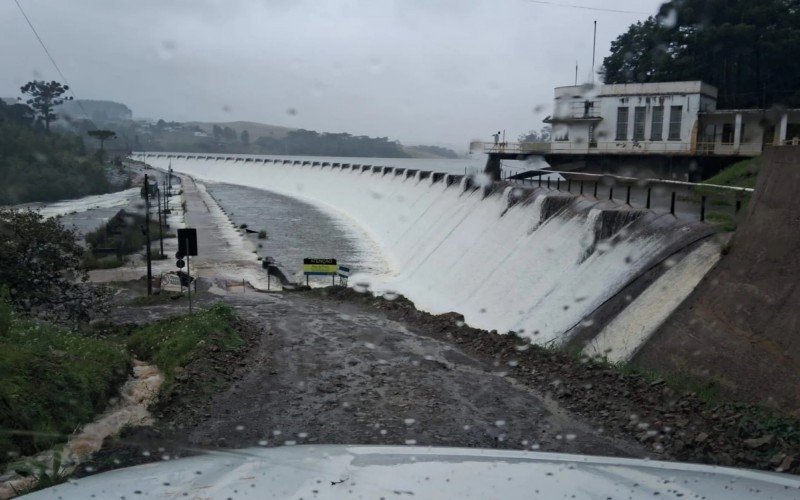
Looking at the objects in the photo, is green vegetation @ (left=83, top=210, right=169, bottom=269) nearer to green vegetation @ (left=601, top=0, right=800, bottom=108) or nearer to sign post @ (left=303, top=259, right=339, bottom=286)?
sign post @ (left=303, top=259, right=339, bottom=286)

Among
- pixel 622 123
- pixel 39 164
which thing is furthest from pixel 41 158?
pixel 622 123

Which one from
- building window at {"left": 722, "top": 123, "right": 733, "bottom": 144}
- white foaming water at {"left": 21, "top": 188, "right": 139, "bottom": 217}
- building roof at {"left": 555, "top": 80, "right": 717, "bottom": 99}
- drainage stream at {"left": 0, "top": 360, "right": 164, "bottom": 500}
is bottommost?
white foaming water at {"left": 21, "top": 188, "right": 139, "bottom": 217}

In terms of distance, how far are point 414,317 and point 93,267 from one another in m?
16.1

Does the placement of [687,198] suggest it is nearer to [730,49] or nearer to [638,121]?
[638,121]

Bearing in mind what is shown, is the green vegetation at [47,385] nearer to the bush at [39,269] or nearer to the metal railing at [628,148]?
the bush at [39,269]

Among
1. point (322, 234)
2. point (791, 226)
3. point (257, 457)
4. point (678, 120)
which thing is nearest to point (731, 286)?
point (791, 226)

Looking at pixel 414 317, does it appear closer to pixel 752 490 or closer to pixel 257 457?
pixel 257 457

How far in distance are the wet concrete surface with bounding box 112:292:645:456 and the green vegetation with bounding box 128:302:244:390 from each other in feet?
1.62

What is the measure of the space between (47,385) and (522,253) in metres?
10.4

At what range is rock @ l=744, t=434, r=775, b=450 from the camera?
4987 mm

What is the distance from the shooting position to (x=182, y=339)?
8922mm

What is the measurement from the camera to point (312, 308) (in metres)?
13.2

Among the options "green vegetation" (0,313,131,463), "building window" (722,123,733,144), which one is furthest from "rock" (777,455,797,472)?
"building window" (722,123,733,144)

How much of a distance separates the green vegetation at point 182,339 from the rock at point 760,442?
5331 mm
